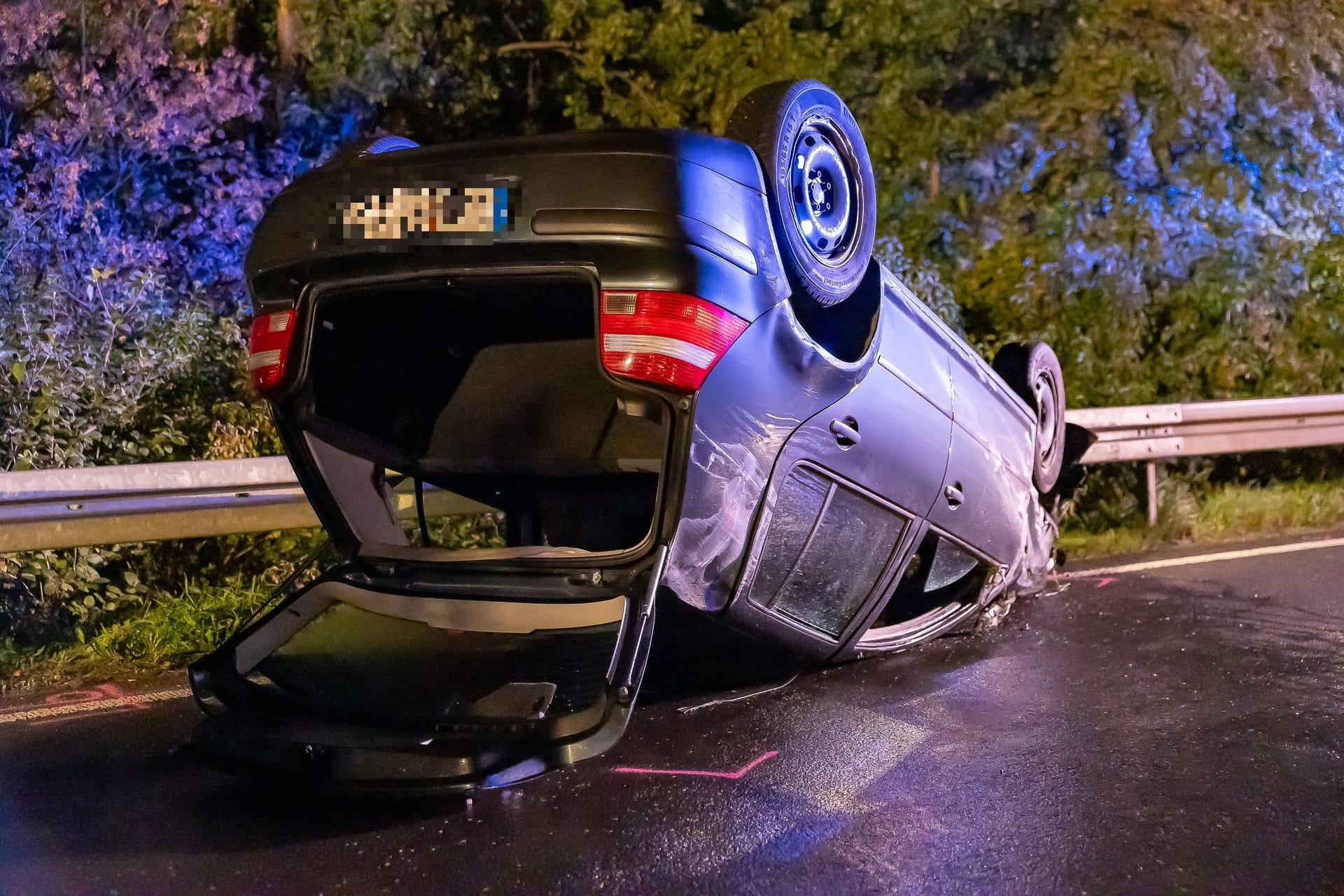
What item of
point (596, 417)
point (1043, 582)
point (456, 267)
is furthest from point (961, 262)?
point (456, 267)

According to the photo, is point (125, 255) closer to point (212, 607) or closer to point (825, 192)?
point (212, 607)

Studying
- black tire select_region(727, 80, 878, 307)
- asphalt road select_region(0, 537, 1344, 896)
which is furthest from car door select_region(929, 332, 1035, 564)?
black tire select_region(727, 80, 878, 307)

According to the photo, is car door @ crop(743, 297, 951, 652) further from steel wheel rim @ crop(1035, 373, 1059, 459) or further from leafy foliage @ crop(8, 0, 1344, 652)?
leafy foliage @ crop(8, 0, 1344, 652)

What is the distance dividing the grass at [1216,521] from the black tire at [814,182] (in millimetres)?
3343

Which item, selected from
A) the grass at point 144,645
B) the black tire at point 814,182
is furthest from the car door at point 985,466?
the grass at point 144,645

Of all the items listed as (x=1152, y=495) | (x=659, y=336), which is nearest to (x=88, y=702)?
(x=659, y=336)

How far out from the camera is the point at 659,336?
2.93m

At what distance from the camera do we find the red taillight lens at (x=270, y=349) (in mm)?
3408

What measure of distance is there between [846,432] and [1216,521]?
172 inches

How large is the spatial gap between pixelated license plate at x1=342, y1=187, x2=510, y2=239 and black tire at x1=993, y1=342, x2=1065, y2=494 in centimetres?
303

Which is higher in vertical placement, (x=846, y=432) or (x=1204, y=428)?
(x=846, y=432)

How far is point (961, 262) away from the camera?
855cm

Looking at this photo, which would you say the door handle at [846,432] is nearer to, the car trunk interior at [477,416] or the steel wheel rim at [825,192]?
the steel wheel rim at [825,192]

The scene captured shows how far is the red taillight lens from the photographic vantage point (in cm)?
341
